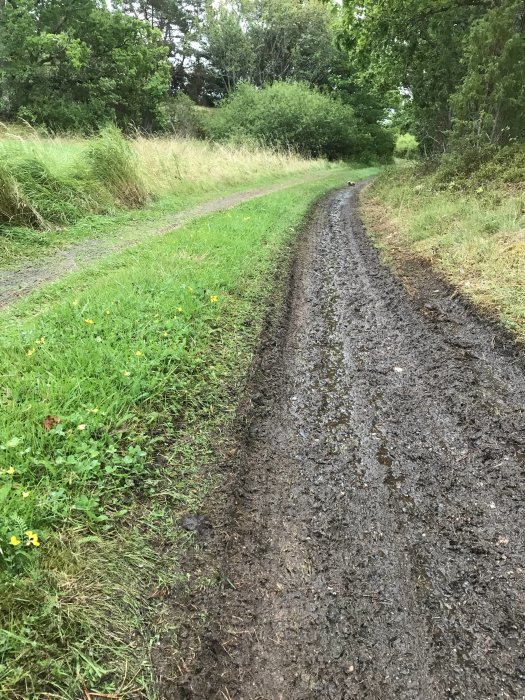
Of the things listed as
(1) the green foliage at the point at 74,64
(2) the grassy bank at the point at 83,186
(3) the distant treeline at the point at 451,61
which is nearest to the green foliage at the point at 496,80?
(3) the distant treeline at the point at 451,61

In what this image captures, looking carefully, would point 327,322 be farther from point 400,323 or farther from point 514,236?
point 514,236

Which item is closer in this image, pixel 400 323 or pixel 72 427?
pixel 72 427

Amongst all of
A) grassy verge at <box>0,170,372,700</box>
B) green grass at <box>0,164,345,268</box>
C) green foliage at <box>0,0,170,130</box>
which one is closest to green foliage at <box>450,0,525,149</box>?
green grass at <box>0,164,345,268</box>

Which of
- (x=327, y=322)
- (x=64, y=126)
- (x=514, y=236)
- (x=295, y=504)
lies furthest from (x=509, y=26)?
(x=64, y=126)

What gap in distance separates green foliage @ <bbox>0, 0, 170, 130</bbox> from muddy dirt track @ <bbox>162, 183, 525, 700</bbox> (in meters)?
21.0

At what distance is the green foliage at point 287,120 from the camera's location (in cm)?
2429

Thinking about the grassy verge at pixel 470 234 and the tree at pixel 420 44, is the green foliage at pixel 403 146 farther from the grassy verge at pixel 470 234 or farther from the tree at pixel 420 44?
the grassy verge at pixel 470 234

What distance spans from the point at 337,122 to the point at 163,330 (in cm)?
2890

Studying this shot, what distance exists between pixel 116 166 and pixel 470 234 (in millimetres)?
7230

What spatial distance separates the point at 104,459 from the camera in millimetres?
2275

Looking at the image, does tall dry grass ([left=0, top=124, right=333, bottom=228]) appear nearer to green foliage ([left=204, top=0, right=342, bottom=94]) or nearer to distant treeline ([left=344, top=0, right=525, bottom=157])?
distant treeline ([left=344, top=0, right=525, bottom=157])

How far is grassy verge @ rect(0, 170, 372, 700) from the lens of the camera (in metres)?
1.57

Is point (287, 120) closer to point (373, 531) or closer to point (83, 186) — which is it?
point (83, 186)

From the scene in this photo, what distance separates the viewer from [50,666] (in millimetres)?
1489
